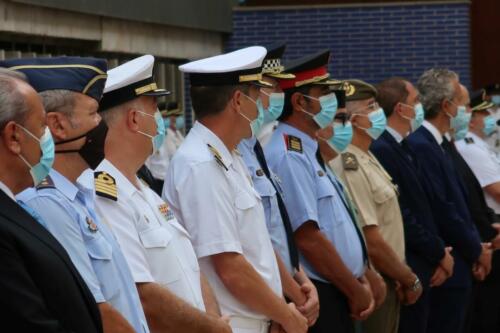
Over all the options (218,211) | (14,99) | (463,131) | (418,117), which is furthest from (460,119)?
(14,99)

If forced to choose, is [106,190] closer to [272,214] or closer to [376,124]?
[272,214]

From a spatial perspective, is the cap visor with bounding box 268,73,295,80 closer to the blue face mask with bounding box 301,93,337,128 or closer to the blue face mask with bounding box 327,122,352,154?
the blue face mask with bounding box 301,93,337,128

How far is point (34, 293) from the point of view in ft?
9.25

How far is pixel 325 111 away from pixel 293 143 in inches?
13.8

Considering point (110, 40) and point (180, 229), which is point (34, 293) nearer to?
point (180, 229)

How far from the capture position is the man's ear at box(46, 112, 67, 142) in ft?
11.5

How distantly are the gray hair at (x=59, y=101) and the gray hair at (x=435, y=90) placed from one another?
4887 millimetres

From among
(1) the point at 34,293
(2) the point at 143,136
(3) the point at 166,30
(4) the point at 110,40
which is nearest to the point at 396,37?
(3) the point at 166,30

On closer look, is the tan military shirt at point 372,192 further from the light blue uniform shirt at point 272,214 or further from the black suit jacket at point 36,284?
the black suit jacket at point 36,284

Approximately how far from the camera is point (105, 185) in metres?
3.94

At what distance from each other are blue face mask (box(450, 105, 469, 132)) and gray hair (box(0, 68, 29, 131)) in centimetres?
561

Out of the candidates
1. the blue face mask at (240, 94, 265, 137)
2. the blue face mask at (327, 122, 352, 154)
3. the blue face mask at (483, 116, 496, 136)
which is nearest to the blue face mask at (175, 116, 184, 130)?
the blue face mask at (483, 116, 496, 136)

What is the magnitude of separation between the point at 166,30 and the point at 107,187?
10.2 meters

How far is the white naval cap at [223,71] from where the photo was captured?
4.79m
